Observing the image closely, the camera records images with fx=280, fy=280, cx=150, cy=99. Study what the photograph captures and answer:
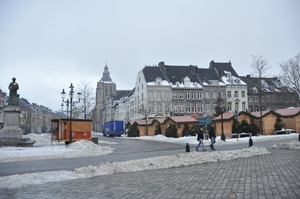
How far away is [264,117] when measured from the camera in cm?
3869

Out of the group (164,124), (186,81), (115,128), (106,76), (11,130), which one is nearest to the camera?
(11,130)

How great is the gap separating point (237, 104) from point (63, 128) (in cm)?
5327

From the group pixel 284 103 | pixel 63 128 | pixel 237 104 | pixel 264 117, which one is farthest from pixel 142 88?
pixel 63 128

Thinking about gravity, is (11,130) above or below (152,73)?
below

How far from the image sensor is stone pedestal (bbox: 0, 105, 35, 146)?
25891 millimetres

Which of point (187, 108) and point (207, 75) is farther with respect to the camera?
point (207, 75)

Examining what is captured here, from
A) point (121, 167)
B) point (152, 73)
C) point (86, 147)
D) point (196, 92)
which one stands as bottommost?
point (86, 147)

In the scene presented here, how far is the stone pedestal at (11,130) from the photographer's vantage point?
2589 cm

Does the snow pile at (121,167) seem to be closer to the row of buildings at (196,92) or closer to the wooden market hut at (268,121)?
the wooden market hut at (268,121)

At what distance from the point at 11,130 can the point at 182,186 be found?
22.8 meters

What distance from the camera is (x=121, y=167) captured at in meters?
11.6

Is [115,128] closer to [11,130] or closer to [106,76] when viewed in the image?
[11,130]

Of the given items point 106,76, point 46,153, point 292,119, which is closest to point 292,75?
point 292,119

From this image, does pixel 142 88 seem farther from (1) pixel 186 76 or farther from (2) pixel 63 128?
(2) pixel 63 128
